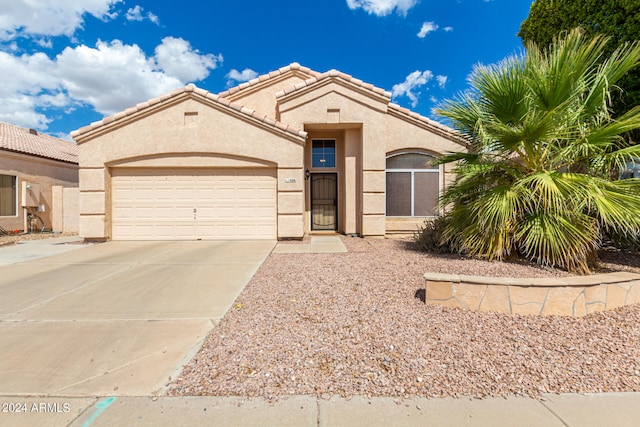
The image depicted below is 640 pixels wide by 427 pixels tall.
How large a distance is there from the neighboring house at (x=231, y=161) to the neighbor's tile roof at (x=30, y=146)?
546cm

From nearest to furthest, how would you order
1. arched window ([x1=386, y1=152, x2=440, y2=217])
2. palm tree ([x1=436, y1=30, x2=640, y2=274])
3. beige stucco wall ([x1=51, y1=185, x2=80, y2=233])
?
palm tree ([x1=436, y1=30, x2=640, y2=274])
arched window ([x1=386, y1=152, x2=440, y2=217])
beige stucco wall ([x1=51, y1=185, x2=80, y2=233])

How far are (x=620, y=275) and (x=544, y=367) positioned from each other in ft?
8.53

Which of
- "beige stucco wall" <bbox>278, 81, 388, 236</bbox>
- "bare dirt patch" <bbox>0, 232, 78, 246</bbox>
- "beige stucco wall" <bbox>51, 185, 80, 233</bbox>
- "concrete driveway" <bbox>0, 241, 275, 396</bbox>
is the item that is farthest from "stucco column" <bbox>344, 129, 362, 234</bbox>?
"beige stucco wall" <bbox>51, 185, 80, 233</bbox>

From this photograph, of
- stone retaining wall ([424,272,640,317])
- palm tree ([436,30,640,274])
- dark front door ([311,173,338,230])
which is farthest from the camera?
dark front door ([311,173,338,230])

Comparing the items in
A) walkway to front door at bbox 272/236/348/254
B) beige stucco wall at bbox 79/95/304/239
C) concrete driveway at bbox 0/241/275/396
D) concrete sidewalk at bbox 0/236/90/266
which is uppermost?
beige stucco wall at bbox 79/95/304/239

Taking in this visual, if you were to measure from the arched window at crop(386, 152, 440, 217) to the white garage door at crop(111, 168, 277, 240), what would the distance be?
4.36 meters

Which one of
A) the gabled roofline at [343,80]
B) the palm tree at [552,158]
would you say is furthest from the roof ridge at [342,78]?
the palm tree at [552,158]

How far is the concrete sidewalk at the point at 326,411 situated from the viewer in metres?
2.21

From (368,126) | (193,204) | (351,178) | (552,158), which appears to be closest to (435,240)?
(552,158)

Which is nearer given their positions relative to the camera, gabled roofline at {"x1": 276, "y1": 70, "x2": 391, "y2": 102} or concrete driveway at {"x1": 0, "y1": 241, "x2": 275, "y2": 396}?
concrete driveway at {"x1": 0, "y1": 241, "x2": 275, "y2": 396}

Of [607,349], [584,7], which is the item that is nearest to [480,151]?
[607,349]

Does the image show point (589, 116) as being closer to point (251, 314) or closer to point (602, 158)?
point (602, 158)

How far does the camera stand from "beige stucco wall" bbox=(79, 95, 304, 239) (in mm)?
9773

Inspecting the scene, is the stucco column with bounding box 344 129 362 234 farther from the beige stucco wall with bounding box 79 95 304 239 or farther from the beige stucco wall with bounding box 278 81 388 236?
the beige stucco wall with bounding box 79 95 304 239
